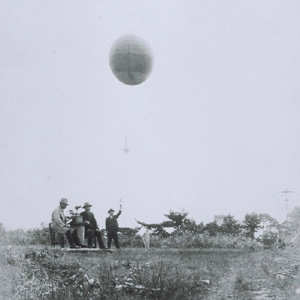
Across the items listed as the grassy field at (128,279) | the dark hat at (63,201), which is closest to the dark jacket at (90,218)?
the dark hat at (63,201)

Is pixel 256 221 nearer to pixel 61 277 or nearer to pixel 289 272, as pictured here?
pixel 289 272

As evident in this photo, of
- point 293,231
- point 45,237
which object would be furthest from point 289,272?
point 45,237

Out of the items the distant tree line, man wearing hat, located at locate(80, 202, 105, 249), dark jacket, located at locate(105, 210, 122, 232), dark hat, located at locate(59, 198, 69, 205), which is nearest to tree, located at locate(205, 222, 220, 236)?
the distant tree line

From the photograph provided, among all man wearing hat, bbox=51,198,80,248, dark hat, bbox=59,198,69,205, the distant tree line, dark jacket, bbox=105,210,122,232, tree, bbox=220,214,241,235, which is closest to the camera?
man wearing hat, bbox=51,198,80,248

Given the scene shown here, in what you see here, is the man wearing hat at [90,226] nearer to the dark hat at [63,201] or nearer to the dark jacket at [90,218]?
the dark jacket at [90,218]

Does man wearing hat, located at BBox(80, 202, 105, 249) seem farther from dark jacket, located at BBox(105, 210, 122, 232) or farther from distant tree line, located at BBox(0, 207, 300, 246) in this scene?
distant tree line, located at BBox(0, 207, 300, 246)

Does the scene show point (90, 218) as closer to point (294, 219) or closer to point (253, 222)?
point (294, 219)
